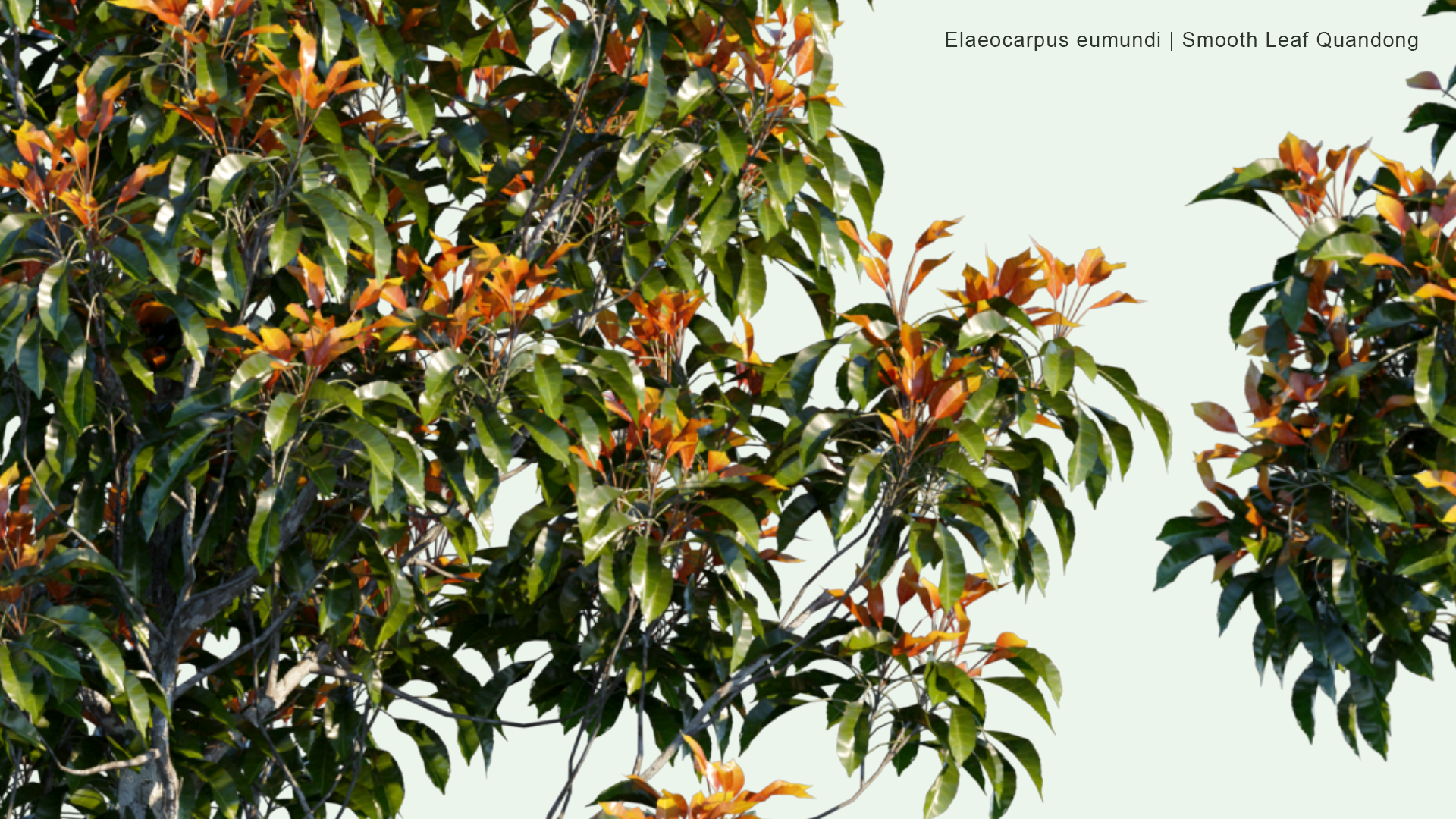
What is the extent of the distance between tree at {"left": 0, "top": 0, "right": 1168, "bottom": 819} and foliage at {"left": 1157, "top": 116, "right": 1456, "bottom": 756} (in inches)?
20.7

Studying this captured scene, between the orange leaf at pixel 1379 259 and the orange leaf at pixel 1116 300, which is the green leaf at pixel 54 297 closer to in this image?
the orange leaf at pixel 1116 300

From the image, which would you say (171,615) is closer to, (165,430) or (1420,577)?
(165,430)

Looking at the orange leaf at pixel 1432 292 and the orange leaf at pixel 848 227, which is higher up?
the orange leaf at pixel 848 227

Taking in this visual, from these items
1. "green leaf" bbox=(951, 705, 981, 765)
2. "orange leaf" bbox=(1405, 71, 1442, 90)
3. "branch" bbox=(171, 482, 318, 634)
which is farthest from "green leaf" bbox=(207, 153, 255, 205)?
"orange leaf" bbox=(1405, 71, 1442, 90)

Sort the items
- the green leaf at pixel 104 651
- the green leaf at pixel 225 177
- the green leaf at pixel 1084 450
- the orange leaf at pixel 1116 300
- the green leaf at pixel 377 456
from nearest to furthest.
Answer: the green leaf at pixel 377 456, the green leaf at pixel 225 177, the green leaf at pixel 104 651, the green leaf at pixel 1084 450, the orange leaf at pixel 1116 300

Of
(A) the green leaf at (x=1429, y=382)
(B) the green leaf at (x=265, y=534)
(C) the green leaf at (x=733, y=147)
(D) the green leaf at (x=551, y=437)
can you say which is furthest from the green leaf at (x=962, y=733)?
(B) the green leaf at (x=265, y=534)

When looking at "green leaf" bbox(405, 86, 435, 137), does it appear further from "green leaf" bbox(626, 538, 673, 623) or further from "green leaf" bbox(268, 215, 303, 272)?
"green leaf" bbox(626, 538, 673, 623)

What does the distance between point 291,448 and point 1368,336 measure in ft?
8.49

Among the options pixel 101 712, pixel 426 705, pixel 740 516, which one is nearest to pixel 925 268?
pixel 740 516

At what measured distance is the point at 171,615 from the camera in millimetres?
4109

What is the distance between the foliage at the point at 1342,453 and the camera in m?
3.86

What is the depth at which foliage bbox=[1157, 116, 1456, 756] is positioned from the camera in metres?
3.86

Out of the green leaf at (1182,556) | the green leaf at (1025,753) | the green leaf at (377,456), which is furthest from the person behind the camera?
the green leaf at (1182,556)

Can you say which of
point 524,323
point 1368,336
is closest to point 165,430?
point 524,323
